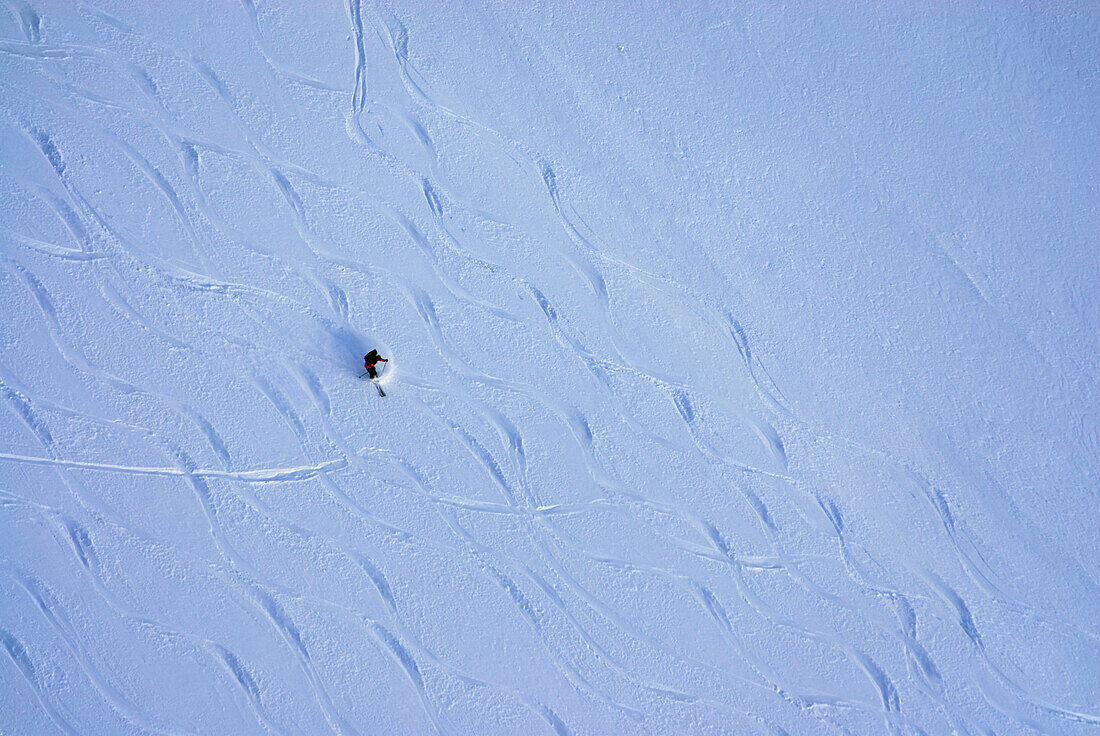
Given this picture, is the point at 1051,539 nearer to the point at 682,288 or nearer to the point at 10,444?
the point at 682,288

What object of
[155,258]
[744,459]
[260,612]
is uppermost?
[155,258]

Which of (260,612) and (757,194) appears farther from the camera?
(757,194)

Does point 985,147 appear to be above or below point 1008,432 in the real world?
above

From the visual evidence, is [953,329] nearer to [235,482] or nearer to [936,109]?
[936,109]

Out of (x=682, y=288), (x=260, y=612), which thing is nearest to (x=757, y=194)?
(x=682, y=288)

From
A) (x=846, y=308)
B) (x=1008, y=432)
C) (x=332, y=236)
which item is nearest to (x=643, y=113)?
(x=846, y=308)

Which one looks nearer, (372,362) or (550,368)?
(372,362)
